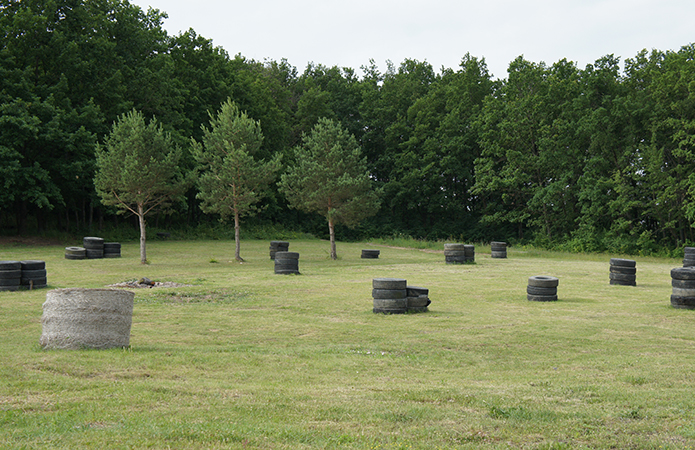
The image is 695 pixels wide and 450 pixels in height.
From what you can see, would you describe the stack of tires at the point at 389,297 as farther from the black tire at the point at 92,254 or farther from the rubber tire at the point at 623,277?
the black tire at the point at 92,254

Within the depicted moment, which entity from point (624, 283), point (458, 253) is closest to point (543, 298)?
point (624, 283)

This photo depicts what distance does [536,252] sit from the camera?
4472cm

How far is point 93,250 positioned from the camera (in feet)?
108

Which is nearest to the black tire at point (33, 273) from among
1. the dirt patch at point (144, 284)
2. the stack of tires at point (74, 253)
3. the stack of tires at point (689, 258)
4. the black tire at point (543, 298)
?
the dirt patch at point (144, 284)

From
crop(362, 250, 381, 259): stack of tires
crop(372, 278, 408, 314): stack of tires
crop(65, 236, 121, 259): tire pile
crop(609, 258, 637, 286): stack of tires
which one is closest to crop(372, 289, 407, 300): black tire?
crop(372, 278, 408, 314): stack of tires

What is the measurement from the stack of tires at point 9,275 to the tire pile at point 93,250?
542 inches

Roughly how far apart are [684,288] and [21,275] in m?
21.6

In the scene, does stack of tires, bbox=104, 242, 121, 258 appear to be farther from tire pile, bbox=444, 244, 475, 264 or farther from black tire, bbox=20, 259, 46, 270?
tire pile, bbox=444, 244, 475, 264

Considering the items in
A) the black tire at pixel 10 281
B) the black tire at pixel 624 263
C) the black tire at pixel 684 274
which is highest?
the black tire at pixel 684 274

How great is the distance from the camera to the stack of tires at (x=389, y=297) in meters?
15.3

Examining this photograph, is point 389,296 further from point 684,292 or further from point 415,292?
point 684,292

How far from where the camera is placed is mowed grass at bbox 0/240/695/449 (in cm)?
555

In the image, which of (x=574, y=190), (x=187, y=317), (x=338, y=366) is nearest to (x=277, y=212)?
(x=574, y=190)

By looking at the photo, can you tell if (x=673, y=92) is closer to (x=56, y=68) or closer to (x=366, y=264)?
(x=366, y=264)
